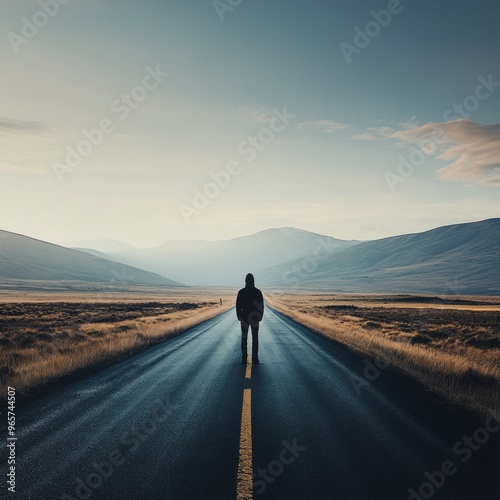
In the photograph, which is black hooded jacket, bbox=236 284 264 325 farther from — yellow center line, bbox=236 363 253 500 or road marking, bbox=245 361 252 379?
yellow center line, bbox=236 363 253 500

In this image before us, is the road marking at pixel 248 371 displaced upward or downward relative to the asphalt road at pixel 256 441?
downward

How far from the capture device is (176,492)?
3932mm

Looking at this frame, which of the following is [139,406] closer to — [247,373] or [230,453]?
[230,453]

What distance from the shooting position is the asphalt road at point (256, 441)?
13.4 feet

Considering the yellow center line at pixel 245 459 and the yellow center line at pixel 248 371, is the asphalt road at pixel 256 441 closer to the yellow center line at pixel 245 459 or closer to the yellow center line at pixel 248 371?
the yellow center line at pixel 245 459

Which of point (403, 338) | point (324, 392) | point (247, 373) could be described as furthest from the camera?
point (403, 338)

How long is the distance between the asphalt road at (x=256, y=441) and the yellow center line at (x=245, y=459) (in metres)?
0.07

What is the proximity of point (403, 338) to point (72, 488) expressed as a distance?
18.0 metres

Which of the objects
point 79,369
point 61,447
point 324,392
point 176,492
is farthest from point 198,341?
point 176,492

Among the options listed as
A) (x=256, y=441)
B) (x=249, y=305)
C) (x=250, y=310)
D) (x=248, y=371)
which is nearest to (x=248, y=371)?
(x=248, y=371)

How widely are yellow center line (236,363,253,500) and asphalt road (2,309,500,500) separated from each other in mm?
67

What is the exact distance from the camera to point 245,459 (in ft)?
15.4

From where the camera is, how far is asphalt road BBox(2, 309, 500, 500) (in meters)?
4.09

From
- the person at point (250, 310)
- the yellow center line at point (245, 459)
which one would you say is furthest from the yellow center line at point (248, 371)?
the yellow center line at point (245, 459)
